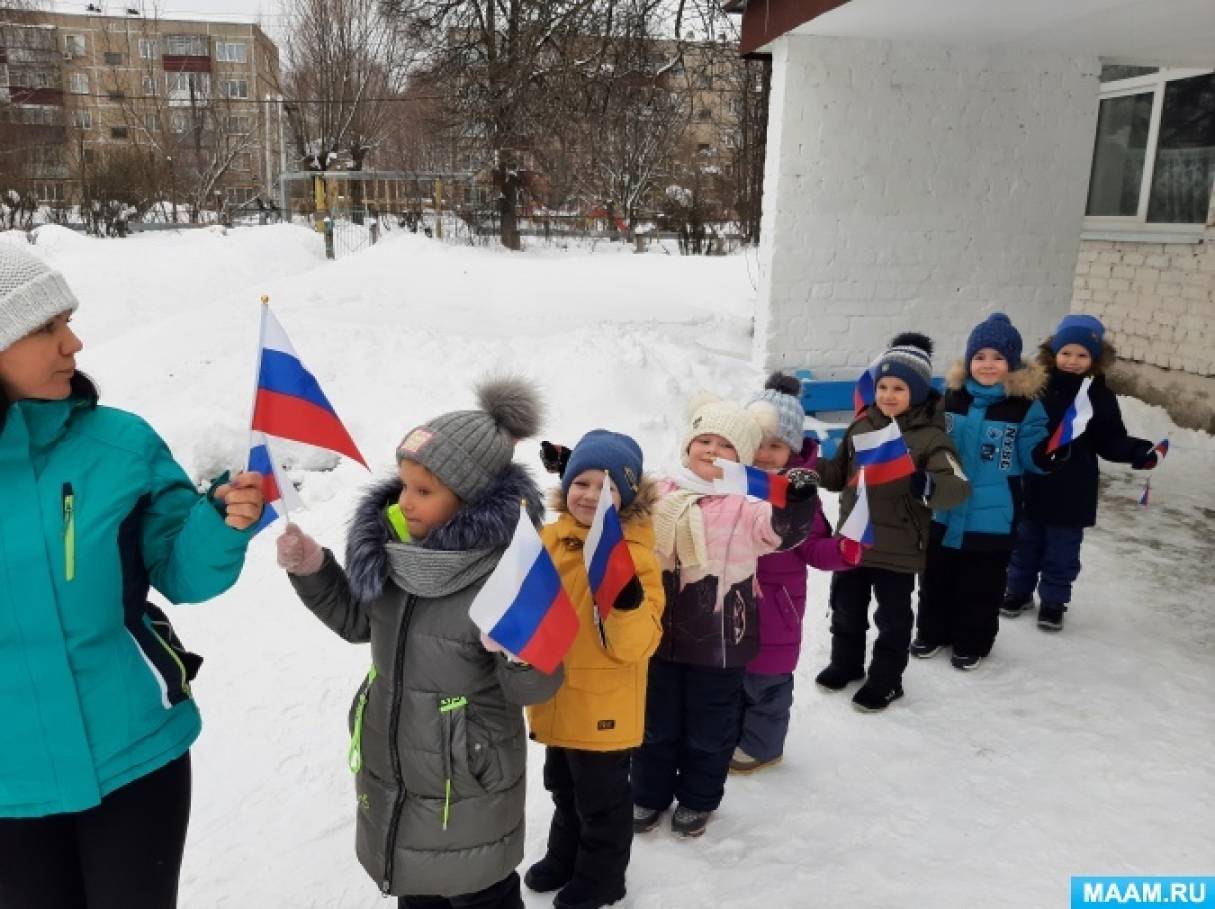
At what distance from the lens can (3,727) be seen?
5.56 feet

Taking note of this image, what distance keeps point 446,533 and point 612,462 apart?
1.72 feet

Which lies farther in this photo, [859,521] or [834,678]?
[834,678]

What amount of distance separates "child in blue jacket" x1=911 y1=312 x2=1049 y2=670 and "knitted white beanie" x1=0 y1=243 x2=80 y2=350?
3.34 metres

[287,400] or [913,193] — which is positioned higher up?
[913,193]

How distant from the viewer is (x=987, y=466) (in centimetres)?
388

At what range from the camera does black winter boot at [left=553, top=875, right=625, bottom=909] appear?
246 cm

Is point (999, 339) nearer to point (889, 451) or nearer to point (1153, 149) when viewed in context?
point (889, 451)

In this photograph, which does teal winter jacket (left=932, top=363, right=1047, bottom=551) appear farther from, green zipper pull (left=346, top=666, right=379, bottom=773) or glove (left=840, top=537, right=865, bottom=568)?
green zipper pull (left=346, top=666, right=379, bottom=773)

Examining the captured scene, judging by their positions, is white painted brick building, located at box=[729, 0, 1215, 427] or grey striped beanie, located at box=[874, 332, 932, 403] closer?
grey striped beanie, located at box=[874, 332, 932, 403]

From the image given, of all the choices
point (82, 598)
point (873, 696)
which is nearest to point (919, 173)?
point (873, 696)

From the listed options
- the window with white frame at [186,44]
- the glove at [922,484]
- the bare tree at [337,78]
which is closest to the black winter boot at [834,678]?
the glove at [922,484]

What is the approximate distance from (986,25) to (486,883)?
5942 millimetres

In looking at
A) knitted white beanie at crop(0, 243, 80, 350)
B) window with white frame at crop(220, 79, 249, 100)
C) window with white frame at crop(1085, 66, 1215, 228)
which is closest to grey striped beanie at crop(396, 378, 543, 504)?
knitted white beanie at crop(0, 243, 80, 350)

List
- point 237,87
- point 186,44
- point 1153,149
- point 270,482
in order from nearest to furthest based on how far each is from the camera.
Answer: point 270,482 < point 1153,149 < point 237,87 < point 186,44
